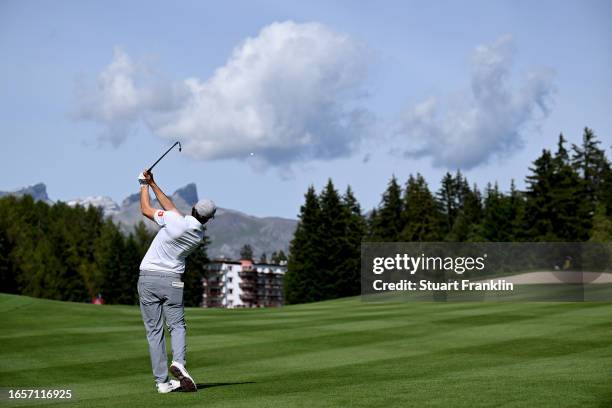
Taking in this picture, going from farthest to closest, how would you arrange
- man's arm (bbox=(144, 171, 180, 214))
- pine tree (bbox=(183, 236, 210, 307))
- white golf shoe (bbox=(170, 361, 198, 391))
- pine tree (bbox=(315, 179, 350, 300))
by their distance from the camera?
pine tree (bbox=(183, 236, 210, 307)), pine tree (bbox=(315, 179, 350, 300)), man's arm (bbox=(144, 171, 180, 214)), white golf shoe (bbox=(170, 361, 198, 391))

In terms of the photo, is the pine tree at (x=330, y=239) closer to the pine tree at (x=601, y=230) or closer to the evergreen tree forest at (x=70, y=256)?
the evergreen tree forest at (x=70, y=256)

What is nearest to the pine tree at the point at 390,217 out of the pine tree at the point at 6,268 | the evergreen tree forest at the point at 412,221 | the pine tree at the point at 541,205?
the evergreen tree forest at the point at 412,221

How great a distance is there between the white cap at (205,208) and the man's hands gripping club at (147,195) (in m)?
0.35

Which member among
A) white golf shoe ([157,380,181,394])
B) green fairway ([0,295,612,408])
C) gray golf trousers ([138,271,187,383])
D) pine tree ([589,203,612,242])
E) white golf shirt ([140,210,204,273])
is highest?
pine tree ([589,203,612,242])

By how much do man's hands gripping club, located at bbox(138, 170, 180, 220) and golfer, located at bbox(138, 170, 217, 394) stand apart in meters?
0.01

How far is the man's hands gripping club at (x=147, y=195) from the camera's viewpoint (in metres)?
9.55

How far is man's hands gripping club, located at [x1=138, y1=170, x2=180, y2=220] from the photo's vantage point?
9.55 meters

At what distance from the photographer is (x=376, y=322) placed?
2455 cm

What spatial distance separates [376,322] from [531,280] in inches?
428

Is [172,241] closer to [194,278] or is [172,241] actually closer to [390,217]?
[390,217]

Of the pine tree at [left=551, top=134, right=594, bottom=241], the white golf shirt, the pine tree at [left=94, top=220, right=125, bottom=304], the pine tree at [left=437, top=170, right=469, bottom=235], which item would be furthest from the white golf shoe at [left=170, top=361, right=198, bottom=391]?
the pine tree at [left=437, top=170, right=469, bottom=235]

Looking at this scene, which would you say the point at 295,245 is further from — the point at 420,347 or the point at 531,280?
the point at 420,347

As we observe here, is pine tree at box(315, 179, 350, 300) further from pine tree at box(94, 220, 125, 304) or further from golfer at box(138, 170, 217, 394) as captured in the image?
golfer at box(138, 170, 217, 394)

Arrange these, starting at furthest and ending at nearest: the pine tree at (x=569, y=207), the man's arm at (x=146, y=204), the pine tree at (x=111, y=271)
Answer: the pine tree at (x=111, y=271) < the pine tree at (x=569, y=207) < the man's arm at (x=146, y=204)
